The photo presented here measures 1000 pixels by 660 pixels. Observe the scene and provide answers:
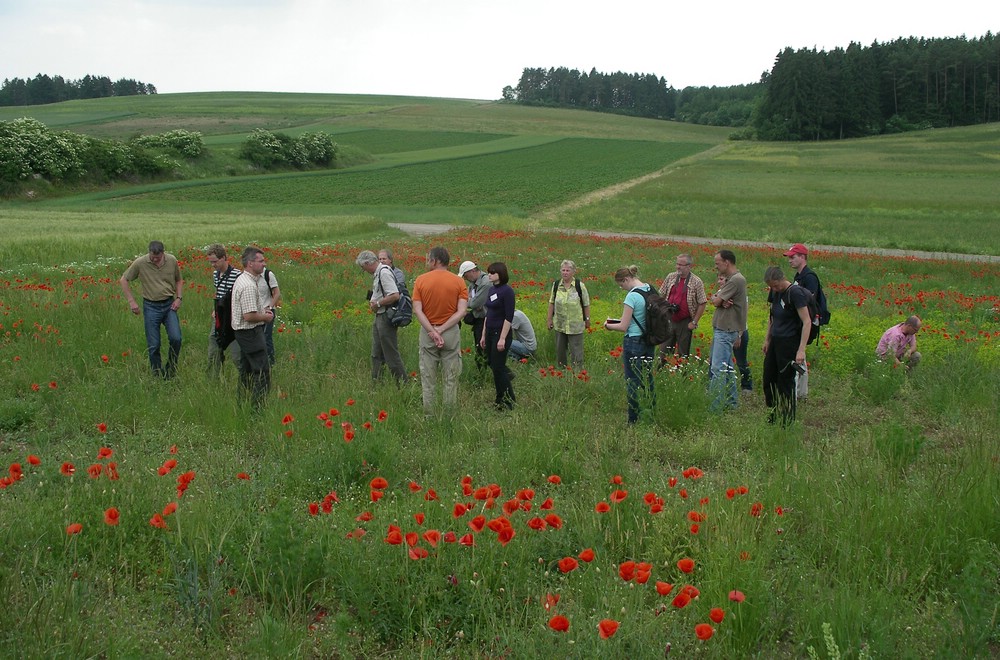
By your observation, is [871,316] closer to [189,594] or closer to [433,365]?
[433,365]

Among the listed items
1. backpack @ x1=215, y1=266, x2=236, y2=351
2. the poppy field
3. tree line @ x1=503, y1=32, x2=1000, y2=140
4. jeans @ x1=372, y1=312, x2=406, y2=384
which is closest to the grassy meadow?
the poppy field

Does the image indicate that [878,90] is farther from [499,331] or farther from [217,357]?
[217,357]

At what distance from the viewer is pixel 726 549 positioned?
12.0ft

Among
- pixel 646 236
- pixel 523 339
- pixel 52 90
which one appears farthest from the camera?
pixel 52 90

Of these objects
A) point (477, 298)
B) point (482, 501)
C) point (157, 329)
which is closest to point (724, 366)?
point (477, 298)

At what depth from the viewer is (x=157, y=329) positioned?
355 inches

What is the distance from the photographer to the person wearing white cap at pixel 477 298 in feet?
28.6

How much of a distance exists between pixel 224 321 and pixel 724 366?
5208mm

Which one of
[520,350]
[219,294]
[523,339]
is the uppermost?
[219,294]

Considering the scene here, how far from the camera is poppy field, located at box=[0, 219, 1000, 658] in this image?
10.7 ft

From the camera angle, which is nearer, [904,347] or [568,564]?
[568,564]

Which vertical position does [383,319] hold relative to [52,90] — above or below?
below

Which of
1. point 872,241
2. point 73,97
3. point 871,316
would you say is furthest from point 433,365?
point 73,97

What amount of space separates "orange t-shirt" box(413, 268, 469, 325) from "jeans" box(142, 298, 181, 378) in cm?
328
